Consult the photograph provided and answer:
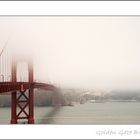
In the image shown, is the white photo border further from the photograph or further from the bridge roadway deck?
the bridge roadway deck

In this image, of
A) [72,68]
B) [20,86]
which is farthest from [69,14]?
[20,86]

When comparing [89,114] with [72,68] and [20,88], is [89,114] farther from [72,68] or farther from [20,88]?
[20,88]

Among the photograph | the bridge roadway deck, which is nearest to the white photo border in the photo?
the photograph

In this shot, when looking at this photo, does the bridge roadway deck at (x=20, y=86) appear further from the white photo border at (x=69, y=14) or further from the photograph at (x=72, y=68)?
the white photo border at (x=69, y=14)

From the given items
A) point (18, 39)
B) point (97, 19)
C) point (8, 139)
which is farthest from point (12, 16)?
point (8, 139)

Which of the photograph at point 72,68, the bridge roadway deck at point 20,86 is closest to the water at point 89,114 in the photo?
the photograph at point 72,68
